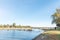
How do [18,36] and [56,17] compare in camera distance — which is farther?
[18,36]

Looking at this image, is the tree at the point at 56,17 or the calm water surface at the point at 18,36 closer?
the tree at the point at 56,17

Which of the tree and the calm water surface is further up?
the tree

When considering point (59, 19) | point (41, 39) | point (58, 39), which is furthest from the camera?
point (59, 19)

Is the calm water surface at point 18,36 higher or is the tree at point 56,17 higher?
the tree at point 56,17

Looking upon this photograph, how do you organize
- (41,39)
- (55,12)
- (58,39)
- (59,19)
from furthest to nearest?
(55,12) < (59,19) < (41,39) < (58,39)

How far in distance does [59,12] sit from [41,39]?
26.5 metres

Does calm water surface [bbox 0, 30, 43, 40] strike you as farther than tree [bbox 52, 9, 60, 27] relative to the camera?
Yes

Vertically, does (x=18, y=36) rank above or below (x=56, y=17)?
below

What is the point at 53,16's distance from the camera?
81.4 m

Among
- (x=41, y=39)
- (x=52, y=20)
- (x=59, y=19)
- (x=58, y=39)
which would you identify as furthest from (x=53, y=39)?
(x=52, y=20)

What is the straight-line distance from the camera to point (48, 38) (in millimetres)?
53500

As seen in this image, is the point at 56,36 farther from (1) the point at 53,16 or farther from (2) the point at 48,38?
(1) the point at 53,16

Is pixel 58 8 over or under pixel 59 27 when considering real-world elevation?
over

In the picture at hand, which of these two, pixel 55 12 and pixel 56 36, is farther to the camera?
pixel 55 12
